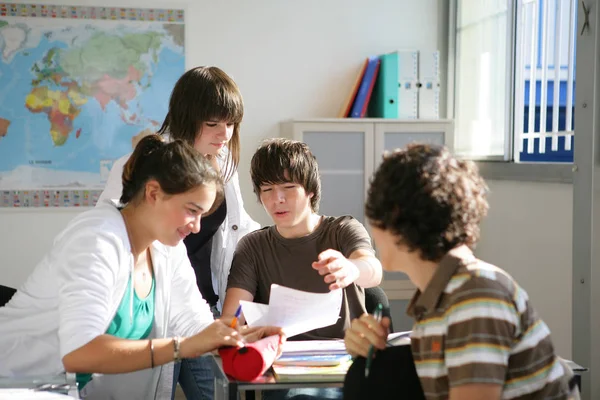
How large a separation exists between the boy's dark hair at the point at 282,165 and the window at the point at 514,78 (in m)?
1.88

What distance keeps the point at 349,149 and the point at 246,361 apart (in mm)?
2873

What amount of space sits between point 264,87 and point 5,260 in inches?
70.9

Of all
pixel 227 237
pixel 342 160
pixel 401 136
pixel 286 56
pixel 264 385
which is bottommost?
pixel 264 385

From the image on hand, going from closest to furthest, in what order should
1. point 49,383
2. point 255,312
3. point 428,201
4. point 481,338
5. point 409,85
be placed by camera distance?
point 481,338 < point 428,201 < point 49,383 < point 255,312 < point 409,85

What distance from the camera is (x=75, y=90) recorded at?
4.50 m

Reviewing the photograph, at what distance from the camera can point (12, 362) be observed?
1896mm

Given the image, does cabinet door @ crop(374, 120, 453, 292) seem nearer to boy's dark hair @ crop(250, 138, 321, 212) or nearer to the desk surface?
boy's dark hair @ crop(250, 138, 321, 212)

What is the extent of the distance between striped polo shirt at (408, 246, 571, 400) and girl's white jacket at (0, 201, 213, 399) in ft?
2.49

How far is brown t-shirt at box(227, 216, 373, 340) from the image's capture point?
2.34m

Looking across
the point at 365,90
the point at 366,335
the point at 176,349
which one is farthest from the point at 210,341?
the point at 365,90

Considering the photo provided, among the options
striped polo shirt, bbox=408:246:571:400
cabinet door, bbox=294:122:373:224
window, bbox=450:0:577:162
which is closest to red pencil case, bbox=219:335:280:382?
striped polo shirt, bbox=408:246:571:400

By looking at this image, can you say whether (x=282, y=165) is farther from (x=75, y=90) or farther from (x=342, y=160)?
(x=75, y=90)

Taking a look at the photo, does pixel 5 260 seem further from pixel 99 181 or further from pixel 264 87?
pixel 264 87

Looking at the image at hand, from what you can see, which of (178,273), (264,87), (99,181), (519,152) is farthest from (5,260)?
(519,152)
